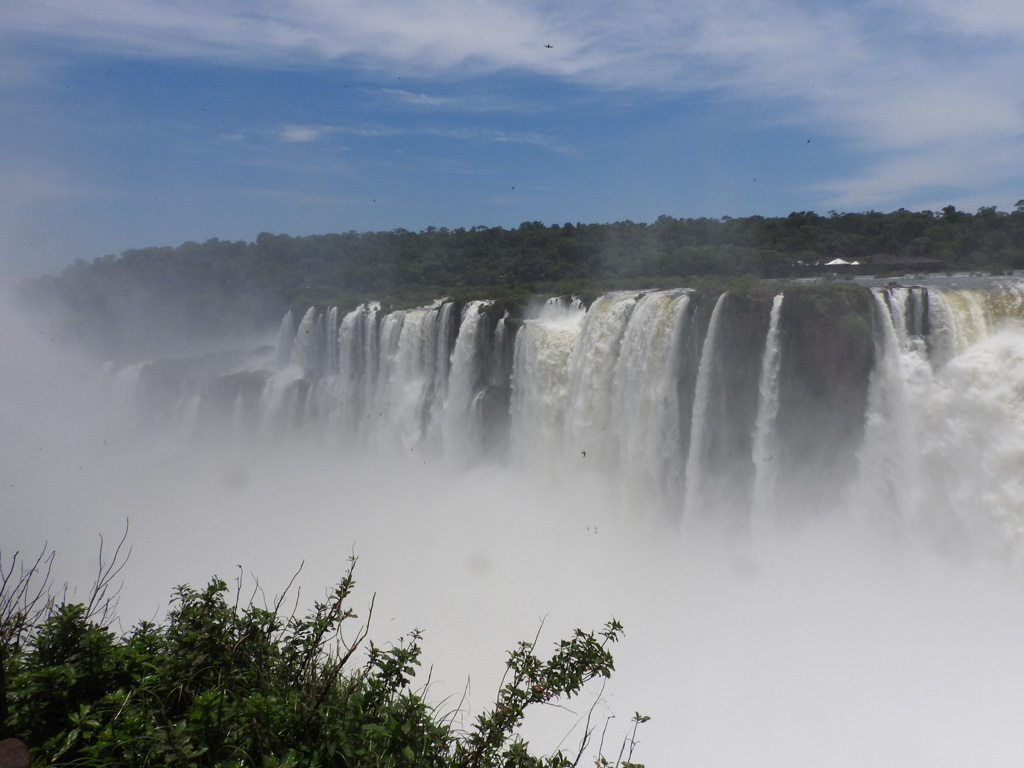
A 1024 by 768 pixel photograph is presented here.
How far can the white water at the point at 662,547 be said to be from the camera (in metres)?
8.23

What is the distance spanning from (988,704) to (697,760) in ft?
10.1

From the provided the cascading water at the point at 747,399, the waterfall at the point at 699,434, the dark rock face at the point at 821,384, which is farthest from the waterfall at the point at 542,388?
the dark rock face at the point at 821,384

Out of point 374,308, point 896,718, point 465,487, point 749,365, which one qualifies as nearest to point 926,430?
point 749,365

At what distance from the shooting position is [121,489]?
66.1ft

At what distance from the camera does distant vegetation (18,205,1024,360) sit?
22.6 meters

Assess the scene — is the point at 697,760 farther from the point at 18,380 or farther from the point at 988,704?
the point at 18,380

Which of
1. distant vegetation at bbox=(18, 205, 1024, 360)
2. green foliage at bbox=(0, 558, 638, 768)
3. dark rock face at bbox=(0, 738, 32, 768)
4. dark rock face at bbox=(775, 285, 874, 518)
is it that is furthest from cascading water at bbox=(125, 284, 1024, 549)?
dark rock face at bbox=(0, 738, 32, 768)

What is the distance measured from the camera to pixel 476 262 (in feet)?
124

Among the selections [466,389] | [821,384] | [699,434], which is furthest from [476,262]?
[821,384]

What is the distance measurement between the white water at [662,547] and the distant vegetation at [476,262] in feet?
13.7

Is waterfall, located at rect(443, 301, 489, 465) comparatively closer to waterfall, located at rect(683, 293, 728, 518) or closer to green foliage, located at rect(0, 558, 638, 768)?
waterfall, located at rect(683, 293, 728, 518)

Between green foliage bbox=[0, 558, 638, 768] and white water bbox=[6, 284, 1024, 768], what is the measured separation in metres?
1.02

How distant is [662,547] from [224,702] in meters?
9.95

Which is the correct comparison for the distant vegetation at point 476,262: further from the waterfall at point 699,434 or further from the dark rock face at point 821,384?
the dark rock face at point 821,384
